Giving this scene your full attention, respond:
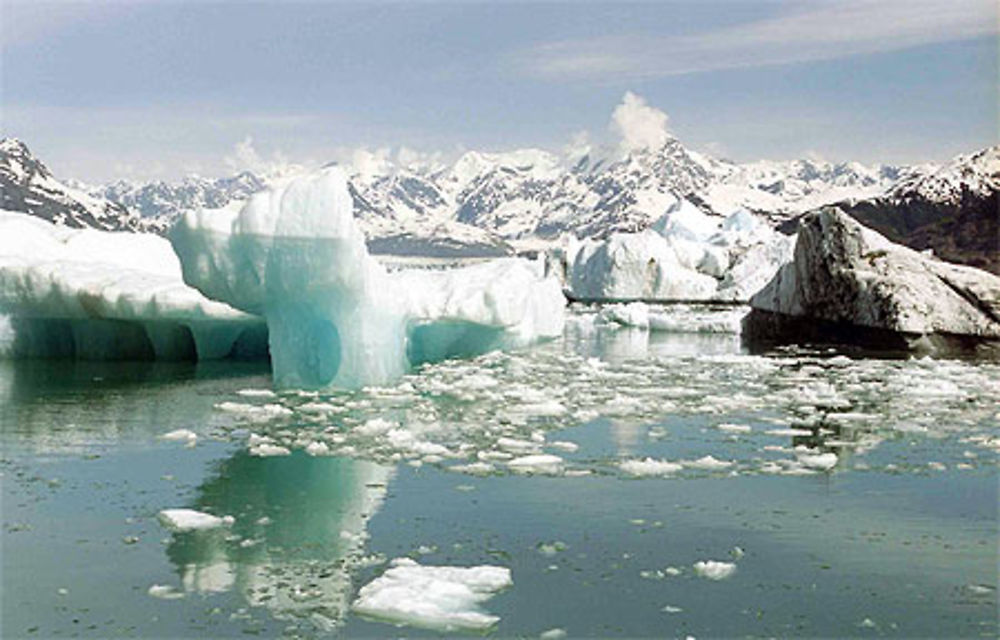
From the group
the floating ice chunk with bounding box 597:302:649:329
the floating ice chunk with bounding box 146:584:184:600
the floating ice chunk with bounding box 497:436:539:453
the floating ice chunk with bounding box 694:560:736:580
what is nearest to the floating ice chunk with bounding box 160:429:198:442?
the floating ice chunk with bounding box 497:436:539:453

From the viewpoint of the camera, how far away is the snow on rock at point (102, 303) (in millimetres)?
18031

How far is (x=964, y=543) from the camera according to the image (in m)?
7.57

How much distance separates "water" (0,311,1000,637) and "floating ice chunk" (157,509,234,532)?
0.17 metres

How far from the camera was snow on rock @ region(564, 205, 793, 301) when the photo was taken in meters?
58.1

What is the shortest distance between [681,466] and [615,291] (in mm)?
55243

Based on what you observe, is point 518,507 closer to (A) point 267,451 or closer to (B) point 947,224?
(A) point 267,451

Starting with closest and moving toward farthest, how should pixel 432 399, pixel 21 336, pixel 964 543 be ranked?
1. pixel 964 543
2. pixel 432 399
3. pixel 21 336

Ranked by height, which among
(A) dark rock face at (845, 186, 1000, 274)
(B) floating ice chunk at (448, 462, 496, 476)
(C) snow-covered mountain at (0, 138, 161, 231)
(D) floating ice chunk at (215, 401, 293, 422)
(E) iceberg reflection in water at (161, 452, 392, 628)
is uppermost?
(C) snow-covered mountain at (0, 138, 161, 231)

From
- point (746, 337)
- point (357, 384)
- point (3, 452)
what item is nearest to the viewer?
point (3, 452)

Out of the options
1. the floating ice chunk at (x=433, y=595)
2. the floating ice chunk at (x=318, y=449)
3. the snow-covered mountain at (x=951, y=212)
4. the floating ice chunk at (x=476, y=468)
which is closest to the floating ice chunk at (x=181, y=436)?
the floating ice chunk at (x=318, y=449)

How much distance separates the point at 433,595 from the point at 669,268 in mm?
57710

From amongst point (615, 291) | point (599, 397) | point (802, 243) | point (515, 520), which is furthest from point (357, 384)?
point (615, 291)

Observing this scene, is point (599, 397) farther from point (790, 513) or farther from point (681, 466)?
point (790, 513)

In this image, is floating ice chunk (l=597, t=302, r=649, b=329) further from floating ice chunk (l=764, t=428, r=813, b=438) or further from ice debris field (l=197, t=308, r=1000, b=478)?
floating ice chunk (l=764, t=428, r=813, b=438)
